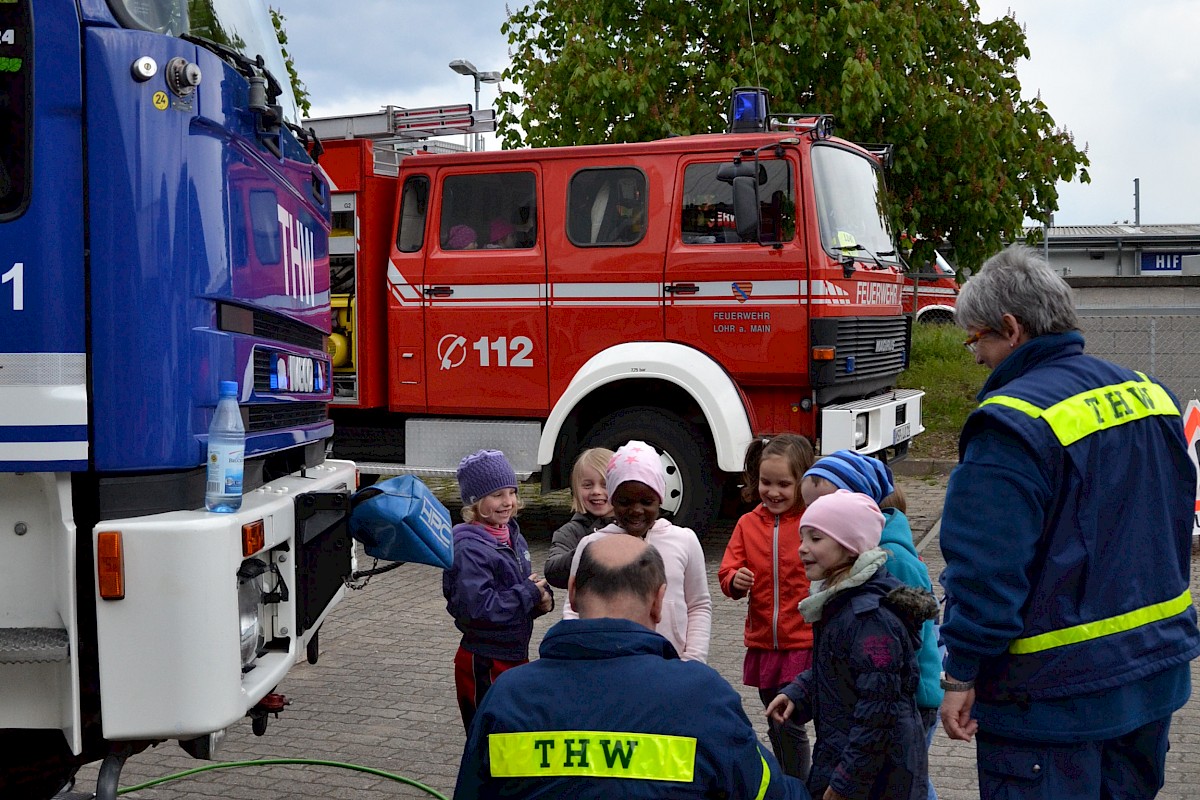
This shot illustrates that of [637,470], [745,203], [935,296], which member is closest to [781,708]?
[637,470]

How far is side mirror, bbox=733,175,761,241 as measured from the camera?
8477 mm

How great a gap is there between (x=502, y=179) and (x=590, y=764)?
7.74m

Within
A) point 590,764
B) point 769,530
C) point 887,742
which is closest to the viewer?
point 590,764

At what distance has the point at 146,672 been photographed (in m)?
3.29

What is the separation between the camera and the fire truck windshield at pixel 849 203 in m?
8.82

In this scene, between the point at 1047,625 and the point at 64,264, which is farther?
the point at 64,264

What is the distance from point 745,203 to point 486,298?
2.09 meters

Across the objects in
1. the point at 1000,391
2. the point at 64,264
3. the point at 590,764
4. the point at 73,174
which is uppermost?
the point at 73,174

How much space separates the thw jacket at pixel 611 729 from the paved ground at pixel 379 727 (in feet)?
8.40

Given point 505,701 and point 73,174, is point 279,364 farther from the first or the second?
point 505,701

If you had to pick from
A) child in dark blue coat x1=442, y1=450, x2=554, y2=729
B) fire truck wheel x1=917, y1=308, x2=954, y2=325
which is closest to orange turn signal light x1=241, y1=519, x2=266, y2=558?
child in dark blue coat x1=442, y1=450, x2=554, y2=729

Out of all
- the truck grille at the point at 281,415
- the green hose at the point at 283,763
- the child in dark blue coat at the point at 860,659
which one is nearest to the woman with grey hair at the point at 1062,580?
the child in dark blue coat at the point at 860,659

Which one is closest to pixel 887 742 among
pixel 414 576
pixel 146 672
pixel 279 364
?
pixel 146 672

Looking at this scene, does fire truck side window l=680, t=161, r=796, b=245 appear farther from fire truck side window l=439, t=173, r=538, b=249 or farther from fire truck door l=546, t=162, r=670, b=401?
fire truck side window l=439, t=173, r=538, b=249
